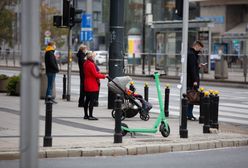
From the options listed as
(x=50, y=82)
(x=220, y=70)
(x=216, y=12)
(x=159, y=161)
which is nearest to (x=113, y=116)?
(x=50, y=82)

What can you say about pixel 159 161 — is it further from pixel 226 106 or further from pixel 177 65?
pixel 177 65

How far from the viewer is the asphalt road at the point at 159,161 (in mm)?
9828

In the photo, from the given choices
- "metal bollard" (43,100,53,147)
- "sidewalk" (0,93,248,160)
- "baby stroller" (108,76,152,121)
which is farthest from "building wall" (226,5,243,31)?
"metal bollard" (43,100,53,147)

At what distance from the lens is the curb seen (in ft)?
34.0

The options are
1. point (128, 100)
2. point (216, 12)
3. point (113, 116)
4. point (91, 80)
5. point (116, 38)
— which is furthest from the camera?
point (216, 12)

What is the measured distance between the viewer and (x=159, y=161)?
1043cm

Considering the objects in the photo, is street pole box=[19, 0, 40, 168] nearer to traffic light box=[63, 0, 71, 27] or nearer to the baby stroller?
the baby stroller

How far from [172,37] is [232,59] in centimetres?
717

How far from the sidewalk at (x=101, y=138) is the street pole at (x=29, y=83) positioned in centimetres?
564

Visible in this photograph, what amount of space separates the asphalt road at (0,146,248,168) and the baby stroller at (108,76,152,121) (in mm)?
3857

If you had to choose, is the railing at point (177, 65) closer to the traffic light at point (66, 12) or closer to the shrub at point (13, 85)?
the shrub at point (13, 85)

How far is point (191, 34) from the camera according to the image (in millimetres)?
40594

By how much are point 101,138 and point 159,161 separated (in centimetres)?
212

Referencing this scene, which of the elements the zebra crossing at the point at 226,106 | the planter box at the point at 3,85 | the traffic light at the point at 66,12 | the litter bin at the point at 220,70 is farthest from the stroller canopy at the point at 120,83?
the litter bin at the point at 220,70
